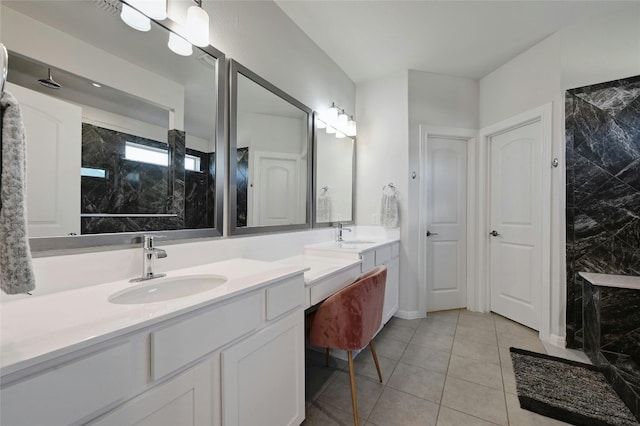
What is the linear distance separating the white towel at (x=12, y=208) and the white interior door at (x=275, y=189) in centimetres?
Result: 119

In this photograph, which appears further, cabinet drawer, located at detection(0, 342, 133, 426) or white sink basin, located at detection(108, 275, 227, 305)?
white sink basin, located at detection(108, 275, 227, 305)

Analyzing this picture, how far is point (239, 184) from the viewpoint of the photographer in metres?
1.63

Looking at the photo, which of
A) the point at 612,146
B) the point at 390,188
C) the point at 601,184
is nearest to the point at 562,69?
the point at 612,146

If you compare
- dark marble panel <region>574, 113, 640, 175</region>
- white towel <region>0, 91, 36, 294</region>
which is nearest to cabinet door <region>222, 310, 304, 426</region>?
white towel <region>0, 91, 36, 294</region>

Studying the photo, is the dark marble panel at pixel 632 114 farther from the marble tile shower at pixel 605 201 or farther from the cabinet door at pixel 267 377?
the cabinet door at pixel 267 377

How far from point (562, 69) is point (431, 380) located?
2651 mm

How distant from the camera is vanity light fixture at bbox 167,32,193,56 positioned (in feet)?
4.26

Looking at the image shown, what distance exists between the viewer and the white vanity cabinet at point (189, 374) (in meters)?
0.53

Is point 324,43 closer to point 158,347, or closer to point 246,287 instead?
point 246,287

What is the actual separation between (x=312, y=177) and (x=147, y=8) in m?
1.46

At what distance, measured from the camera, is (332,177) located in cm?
266

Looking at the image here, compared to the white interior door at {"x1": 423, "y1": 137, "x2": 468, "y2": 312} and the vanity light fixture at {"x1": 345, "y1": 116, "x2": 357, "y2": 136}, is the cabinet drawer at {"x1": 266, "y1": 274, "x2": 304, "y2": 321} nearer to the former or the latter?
the vanity light fixture at {"x1": 345, "y1": 116, "x2": 357, "y2": 136}

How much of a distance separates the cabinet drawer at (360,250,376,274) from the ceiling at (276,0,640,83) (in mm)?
1832

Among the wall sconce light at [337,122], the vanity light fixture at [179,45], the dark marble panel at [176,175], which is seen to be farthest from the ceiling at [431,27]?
the dark marble panel at [176,175]
